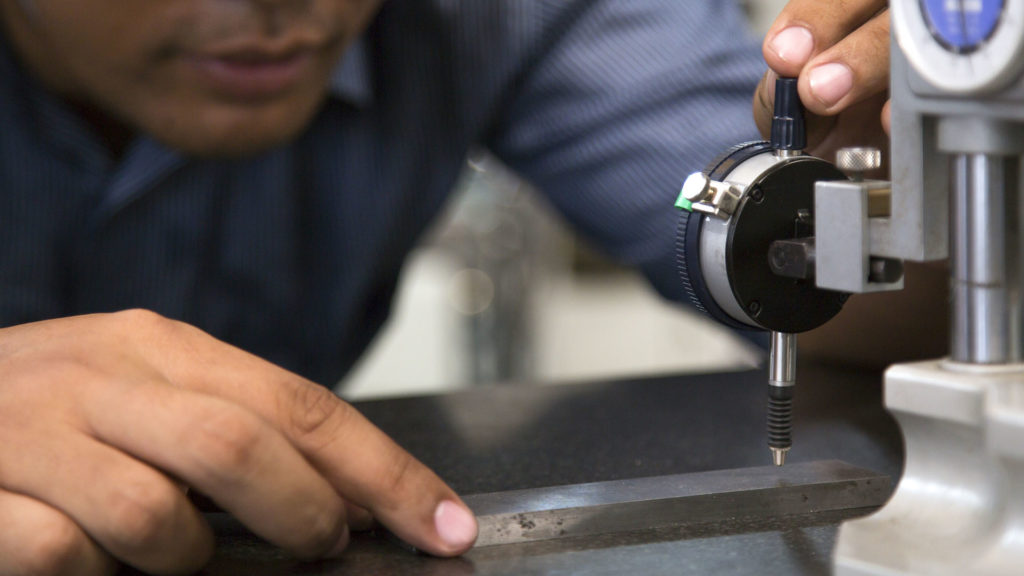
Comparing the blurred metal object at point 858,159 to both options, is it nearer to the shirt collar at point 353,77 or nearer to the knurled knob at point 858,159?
the knurled knob at point 858,159

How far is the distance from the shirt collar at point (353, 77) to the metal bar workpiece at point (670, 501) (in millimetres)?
786

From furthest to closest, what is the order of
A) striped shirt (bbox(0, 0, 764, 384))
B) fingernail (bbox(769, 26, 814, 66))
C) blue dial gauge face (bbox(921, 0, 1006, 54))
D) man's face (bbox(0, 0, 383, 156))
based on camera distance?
striped shirt (bbox(0, 0, 764, 384)) < man's face (bbox(0, 0, 383, 156)) < fingernail (bbox(769, 26, 814, 66)) < blue dial gauge face (bbox(921, 0, 1006, 54))

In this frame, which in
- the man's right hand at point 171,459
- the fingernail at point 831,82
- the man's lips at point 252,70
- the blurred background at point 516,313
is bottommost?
the blurred background at point 516,313

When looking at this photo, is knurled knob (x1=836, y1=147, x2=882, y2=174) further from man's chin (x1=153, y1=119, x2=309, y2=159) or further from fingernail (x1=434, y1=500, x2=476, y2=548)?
man's chin (x1=153, y1=119, x2=309, y2=159)

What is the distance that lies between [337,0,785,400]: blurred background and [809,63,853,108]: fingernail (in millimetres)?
1981

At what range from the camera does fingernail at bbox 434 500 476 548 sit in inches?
21.2

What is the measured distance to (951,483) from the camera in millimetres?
510

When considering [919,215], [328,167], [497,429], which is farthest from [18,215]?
[919,215]

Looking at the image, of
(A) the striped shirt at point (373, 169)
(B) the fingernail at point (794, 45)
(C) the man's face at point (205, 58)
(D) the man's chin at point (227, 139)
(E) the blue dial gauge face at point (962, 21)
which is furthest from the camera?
(A) the striped shirt at point (373, 169)

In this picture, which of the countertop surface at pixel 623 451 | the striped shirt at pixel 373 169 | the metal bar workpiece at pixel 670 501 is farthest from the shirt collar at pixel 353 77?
the metal bar workpiece at pixel 670 501

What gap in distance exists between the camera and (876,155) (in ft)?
1.79

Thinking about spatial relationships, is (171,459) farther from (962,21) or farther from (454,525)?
(962,21)

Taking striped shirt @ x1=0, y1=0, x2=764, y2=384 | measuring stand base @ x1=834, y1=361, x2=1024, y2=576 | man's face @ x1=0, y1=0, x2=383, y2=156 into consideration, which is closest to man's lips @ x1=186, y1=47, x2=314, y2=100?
man's face @ x1=0, y1=0, x2=383, y2=156

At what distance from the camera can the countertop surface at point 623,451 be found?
533 mm
